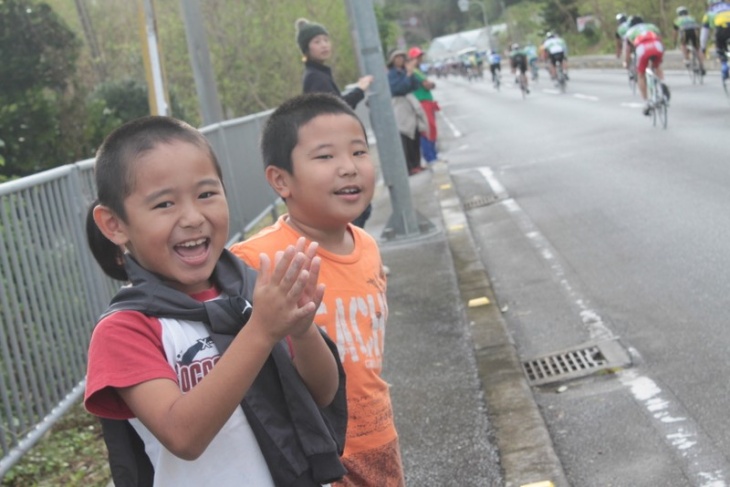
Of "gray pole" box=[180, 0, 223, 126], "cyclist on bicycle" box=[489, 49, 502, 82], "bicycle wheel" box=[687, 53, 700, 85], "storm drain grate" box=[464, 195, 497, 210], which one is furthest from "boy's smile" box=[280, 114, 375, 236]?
"cyclist on bicycle" box=[489, 49, 502, 82]

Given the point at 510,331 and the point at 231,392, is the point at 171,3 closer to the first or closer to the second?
the point at 510,331

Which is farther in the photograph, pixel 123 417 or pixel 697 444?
pixel 697 444

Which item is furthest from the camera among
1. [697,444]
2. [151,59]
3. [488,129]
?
[488,129]

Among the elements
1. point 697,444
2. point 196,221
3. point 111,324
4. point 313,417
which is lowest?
point 697,444

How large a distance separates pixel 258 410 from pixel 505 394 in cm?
358

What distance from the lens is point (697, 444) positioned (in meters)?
4.80

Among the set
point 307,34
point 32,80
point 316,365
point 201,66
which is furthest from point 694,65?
point 316,365

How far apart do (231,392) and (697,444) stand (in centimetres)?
330

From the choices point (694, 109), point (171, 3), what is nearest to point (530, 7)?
point (171, 3)

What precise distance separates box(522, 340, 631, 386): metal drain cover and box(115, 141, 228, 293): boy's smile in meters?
4.12

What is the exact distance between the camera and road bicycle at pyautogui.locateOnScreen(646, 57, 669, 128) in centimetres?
1783

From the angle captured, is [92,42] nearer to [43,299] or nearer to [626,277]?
[626,277]

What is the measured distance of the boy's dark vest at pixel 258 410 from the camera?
220 centimetres

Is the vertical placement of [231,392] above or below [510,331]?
above
